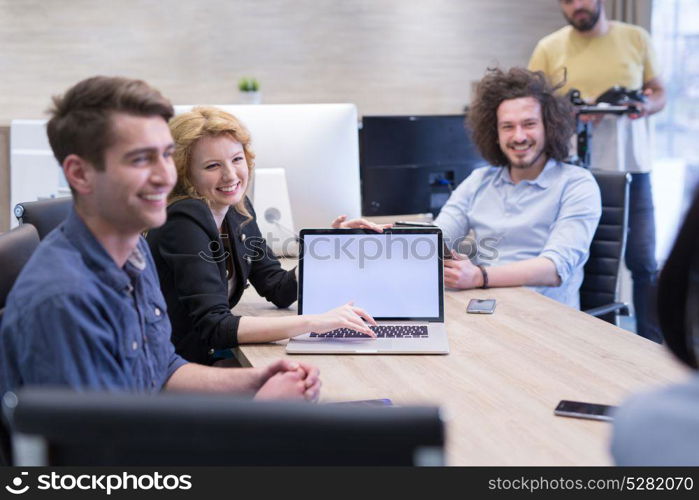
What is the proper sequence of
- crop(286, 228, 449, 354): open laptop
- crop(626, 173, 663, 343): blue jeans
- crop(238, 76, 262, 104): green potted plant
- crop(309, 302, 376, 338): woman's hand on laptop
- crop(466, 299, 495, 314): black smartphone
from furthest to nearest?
crop(238, 76, 262, 104): green potted plant
crop(626, 173, 663, 343): blue jeans
crop(466, 299, 495, 314): black smartphone
crop(286, 228, 449, 354): open laptop
crop(309, 302, 376, 338): woman's hand on laptop

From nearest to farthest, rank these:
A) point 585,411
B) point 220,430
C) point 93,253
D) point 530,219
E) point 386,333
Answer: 1. point 220,430
2. point 93,253
3. point 585,411
4. point 386,333
5. point 530,219

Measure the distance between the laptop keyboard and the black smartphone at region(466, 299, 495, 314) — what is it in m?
0.23

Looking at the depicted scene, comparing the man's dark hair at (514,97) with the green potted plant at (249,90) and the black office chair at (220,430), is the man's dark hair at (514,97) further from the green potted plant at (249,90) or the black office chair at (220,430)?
the black office chair at (220,430)

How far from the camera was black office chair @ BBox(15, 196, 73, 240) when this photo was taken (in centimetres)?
179

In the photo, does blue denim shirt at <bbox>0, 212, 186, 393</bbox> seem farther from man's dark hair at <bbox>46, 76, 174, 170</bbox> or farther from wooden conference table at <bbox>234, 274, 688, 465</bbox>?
wooden conference table at <bbox>234, 274, 688, 465</bbox>

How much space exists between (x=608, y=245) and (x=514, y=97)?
611mm

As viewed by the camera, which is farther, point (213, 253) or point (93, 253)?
point (213, 253)

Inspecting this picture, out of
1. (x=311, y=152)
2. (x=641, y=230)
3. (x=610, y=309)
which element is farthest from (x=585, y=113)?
(x=311, y=152)

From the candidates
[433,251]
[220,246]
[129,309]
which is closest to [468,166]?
[433,251]

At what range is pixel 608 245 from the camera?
8.93 feet

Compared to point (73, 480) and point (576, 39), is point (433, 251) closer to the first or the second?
point (73, 480)

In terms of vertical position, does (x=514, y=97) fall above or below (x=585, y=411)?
above

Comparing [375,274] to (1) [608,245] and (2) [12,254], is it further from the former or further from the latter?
(1) [608,245]

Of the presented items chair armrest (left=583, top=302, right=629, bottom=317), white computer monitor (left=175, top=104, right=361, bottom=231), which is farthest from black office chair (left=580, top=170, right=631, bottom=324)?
white computer monitor (left=175, top=104, right=361, bottom=231)
